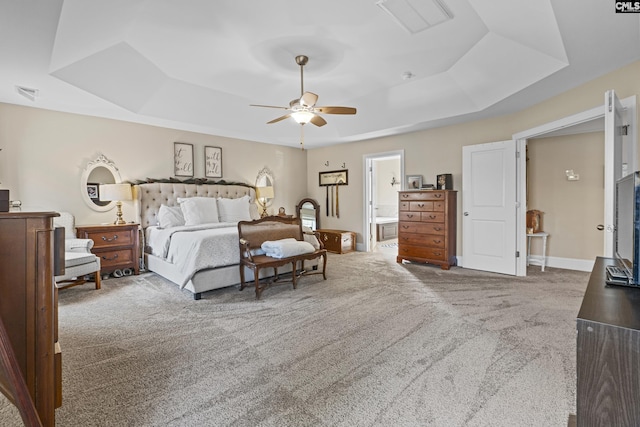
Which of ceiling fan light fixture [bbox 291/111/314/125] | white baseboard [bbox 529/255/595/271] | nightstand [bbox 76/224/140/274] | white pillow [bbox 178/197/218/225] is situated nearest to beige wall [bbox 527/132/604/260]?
white baseboard [bbox 529/255/595/271]

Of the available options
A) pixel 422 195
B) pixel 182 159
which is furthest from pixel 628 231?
pixel 182 159

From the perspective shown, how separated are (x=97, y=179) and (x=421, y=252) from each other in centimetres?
519

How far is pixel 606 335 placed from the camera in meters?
1.01

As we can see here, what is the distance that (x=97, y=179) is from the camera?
15.4ft

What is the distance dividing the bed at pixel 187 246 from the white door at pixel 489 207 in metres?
3.47

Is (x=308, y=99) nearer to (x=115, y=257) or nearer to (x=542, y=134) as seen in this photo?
(x=542, y=134)

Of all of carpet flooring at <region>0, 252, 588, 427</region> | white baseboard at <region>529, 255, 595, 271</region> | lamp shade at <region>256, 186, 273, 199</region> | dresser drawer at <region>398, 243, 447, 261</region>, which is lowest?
carpet flooring at <region>0, 252, 588, 427</region>

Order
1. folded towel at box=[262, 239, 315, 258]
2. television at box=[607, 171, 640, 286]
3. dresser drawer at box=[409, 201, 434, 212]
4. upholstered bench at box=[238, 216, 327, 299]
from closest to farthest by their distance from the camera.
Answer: television at box=[607, 171, 640, 286], upholstered bench at box=[238, 216, 327, 299], folded towel at box=[262, 239, 315, 258], dresser drawer at box=[409, 201, 434, 212]

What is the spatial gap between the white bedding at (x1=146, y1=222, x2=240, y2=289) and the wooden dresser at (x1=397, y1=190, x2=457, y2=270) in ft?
9.61

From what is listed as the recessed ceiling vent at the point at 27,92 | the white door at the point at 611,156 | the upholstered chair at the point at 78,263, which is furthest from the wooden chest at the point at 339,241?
the recessed ceiling vent at the point at 27,92

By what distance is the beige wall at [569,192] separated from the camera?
466 centimetres

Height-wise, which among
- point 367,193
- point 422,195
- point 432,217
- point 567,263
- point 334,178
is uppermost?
point 334,178

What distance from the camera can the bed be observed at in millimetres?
3537

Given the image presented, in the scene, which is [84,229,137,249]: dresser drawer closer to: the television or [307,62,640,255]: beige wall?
[307,62,640,255]: beige wall
